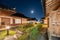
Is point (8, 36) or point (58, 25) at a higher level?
point (58, 25)

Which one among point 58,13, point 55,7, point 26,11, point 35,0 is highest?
point 35,0

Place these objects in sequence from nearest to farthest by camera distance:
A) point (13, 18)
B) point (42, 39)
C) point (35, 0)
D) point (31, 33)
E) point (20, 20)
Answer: point (42, 39)
point (31, 33)
point (13, 18)
point (20, 20)
point (35, 0)

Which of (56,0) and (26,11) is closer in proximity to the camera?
(56,0)

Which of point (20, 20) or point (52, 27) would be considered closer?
point (52, 27)

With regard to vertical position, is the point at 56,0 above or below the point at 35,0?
below

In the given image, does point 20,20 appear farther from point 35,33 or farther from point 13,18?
point 35,33

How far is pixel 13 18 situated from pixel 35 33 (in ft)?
27.9

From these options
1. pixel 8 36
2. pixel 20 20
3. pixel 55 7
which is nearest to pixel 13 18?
pixel 20 20

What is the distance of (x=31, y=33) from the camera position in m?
13.3

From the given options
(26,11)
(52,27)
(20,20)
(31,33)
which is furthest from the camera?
(26,11)

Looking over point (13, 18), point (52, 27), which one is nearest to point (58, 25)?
point (52, 27)

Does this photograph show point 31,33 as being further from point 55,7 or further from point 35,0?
point 35,0

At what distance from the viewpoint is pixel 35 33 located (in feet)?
43.0

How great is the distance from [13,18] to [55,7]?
39.1 feet
